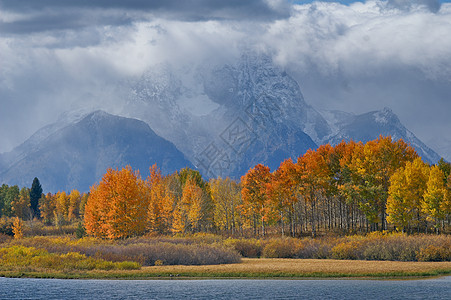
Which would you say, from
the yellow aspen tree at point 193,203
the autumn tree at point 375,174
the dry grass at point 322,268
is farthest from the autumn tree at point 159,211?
the dry grass at point 322,268

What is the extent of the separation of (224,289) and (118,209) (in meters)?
39.3

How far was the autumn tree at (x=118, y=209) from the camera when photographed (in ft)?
249

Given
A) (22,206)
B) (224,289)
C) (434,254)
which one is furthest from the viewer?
(22,206)

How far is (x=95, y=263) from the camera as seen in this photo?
172 ft

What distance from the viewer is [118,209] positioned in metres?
76.2

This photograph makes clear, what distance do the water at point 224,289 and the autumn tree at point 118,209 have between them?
30668mm

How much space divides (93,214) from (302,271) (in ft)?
134

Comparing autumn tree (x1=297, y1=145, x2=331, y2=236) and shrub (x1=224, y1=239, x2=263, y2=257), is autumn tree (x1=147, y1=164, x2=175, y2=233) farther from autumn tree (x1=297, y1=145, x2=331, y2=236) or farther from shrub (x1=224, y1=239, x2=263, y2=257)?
shrub (x1=224, y1=239, x2=263, y2=257)

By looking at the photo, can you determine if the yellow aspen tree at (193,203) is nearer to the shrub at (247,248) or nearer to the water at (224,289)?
the shrub at (247,248)

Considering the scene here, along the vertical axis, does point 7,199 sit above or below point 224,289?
above

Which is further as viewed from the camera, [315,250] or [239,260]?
[315,250]

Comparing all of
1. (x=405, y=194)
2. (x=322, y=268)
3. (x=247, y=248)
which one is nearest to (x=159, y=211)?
(x=247, y=248)

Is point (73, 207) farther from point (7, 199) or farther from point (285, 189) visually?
point (285, 189)

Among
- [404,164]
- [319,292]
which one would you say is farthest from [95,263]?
[404,164]
